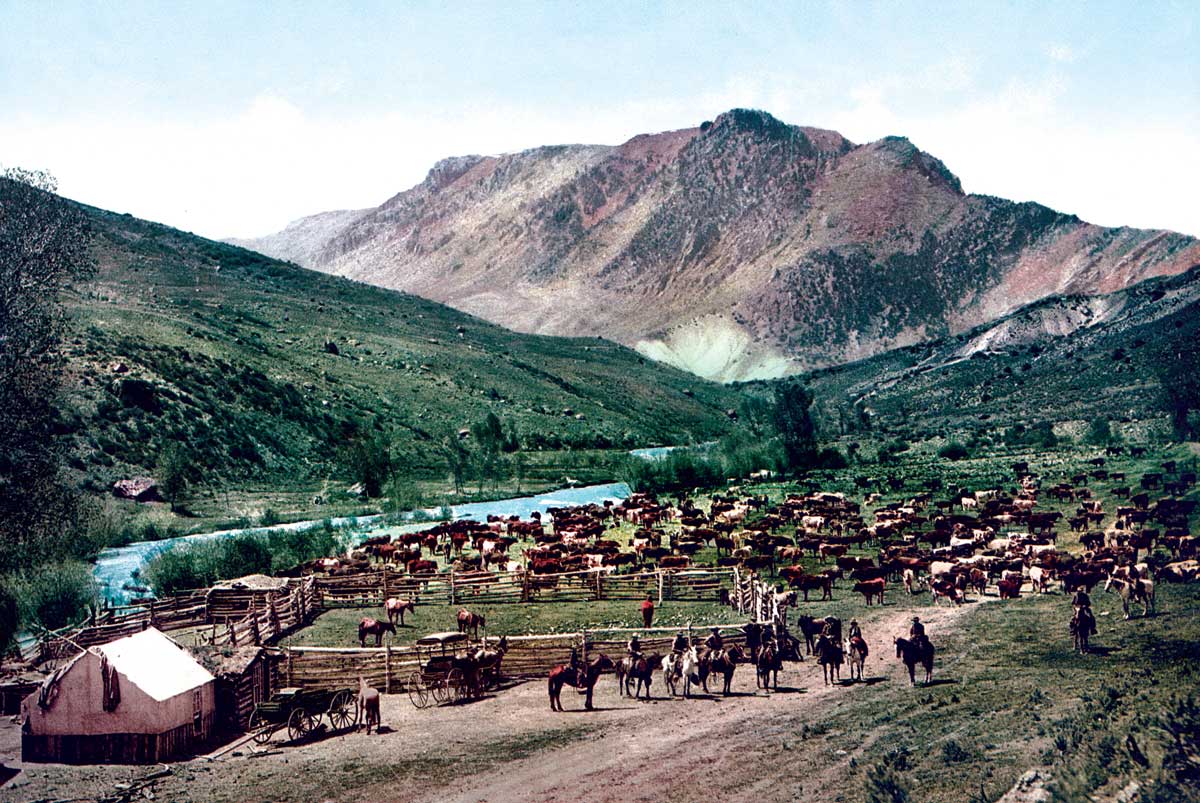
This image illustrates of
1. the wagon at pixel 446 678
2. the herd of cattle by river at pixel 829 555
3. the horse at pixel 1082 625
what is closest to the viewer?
the horse at pixel 1082 625

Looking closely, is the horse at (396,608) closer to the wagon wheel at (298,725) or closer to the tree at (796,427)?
the wagon wheel at (298,725)

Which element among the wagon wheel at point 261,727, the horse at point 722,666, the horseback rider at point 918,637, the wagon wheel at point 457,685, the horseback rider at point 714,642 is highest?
the horseback rider at point 918,637

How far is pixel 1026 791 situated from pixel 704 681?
10.4m

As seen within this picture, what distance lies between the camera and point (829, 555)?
140ft

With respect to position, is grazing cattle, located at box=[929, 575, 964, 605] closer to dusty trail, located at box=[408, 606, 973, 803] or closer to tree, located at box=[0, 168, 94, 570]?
dusty trail, located at box=[408, 606, 973, 803]

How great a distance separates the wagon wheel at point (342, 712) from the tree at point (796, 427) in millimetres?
67218

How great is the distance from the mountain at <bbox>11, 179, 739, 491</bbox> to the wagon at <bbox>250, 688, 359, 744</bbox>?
18.9 m

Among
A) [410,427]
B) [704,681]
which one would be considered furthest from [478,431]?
[704,681]

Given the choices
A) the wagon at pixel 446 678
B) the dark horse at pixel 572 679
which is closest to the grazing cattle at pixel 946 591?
the dark horse at pixel 572 679

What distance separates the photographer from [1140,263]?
184 metres

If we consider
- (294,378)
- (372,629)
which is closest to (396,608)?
(372,629)

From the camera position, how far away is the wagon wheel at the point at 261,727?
70.3 feet

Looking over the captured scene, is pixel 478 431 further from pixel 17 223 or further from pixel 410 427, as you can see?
pixel 17 223

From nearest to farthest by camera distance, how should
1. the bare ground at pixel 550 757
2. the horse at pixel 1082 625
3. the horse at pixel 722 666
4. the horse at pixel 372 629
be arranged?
the bare ground at pixel 550 757 < the horse at pixel 1082 625 < the horse at pixel 722 666 < the horse at pixel 372 629
